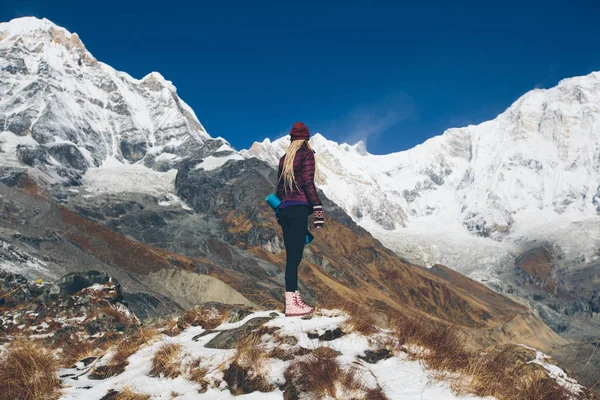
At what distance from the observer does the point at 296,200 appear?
919cm

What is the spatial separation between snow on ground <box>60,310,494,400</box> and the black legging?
3.33 feet

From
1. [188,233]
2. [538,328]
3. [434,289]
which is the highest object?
[188,233]

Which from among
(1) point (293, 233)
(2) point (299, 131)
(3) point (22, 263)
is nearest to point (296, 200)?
(1) point (293, 233)

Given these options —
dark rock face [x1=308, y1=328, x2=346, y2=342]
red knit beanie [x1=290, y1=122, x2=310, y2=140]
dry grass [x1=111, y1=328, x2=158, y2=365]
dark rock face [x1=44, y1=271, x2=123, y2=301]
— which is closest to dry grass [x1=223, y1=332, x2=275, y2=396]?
dark rock face [x1=308, y1=328, x2=346, y2=342]

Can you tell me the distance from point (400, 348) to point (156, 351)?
154 inches

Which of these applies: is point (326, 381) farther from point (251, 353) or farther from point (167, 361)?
point (167, 361)

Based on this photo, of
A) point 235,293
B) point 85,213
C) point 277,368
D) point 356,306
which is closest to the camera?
point 277,368

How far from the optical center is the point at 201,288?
8344cm

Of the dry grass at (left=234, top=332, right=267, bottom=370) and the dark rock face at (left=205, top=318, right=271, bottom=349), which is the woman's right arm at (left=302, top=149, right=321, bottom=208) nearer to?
the dark rock face at (left=205, top=318, right=271, bottom=349)

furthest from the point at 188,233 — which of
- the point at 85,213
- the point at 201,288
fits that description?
the point at 201,288

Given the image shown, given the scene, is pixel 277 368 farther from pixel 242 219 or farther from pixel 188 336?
pixel 242 219

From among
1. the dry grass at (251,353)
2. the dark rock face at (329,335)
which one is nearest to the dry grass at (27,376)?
the dry grass at (251,353)

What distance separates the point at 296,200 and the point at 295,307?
1990mm

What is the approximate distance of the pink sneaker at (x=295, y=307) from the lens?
864cm
